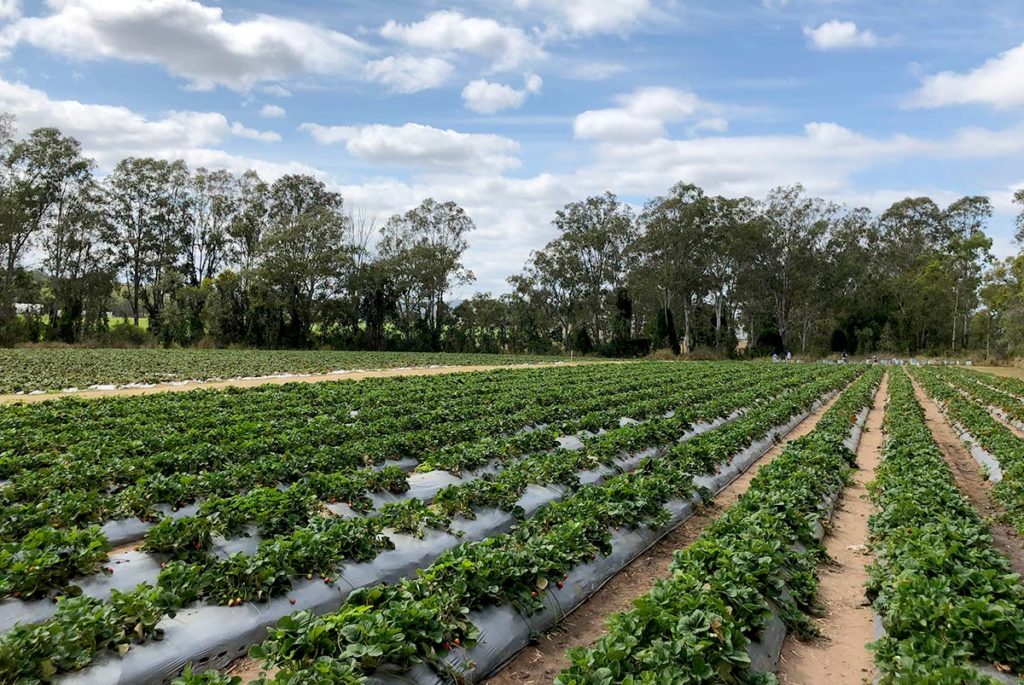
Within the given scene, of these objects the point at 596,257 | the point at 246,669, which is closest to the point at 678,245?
the point at 596,257

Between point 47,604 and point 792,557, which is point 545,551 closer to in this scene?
point 792,557

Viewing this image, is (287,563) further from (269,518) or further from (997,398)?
(997,398)

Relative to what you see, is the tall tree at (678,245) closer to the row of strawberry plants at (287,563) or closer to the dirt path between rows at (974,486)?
the dirt path between rows at (974,486)

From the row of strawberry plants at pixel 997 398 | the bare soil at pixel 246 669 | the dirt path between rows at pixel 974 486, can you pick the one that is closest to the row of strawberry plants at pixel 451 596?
the bare soil at pixel 246 669

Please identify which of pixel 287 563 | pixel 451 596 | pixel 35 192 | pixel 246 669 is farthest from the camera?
pixel 35 192

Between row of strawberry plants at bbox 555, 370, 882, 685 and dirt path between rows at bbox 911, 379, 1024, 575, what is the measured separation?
6.09 ft

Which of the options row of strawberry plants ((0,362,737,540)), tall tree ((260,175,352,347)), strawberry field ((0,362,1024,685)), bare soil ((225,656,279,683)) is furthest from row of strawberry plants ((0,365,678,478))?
tall tree ((260,175,352,347))

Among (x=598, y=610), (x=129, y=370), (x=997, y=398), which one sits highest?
(x=997, y=398)

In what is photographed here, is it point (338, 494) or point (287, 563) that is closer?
point (287, 563)

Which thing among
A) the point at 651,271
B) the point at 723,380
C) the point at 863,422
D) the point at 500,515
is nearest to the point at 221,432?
the point at 500,515

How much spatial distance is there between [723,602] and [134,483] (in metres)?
5.99

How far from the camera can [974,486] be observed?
10156mm

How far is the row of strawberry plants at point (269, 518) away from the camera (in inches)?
174

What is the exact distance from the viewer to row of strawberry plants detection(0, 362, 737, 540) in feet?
18.6
